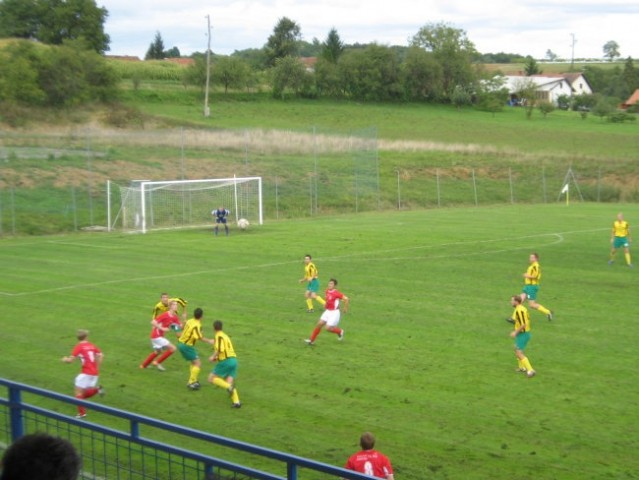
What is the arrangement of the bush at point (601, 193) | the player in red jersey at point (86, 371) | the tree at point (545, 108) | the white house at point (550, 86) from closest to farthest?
the player in red jersey at point (86, 371)
the bush at point (601, 193)
the tree at point (545, 108)
the white house at point (550, 86)

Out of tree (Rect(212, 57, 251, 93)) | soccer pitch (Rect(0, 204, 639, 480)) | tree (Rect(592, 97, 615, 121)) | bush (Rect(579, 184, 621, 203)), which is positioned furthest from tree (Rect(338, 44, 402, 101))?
soccer pitch (Rect(0, 204, 639, 480))

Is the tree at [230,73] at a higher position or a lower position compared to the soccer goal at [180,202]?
higher

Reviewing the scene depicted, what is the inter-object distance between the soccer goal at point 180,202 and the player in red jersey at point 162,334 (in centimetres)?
2906

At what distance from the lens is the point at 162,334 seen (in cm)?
1808

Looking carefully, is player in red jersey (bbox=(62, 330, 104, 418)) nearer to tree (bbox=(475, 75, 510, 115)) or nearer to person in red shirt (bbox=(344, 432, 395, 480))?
person in red shirt (bbox=(344, 432, 395, 480))

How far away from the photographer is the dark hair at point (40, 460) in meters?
4.12

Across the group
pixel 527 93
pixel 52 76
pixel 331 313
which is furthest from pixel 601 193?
pixel 527 93

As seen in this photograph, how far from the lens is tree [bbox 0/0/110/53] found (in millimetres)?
106812

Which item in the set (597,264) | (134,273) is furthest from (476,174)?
(134,273)

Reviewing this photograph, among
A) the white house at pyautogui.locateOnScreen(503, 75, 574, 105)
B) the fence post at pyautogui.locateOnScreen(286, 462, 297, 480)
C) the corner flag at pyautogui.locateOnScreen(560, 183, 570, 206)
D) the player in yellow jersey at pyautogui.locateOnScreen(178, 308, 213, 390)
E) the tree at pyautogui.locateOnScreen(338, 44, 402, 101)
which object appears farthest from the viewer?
the white house at pyautogui.locateOnScreen(503, 75, 574, 105)

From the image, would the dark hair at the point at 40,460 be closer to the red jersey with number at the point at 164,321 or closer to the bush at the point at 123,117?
the red jersey with number at the point at 164,321

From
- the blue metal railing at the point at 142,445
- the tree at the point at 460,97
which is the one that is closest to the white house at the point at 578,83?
the tree at the point at 460,97

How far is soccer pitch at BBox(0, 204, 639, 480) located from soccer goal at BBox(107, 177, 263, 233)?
841 cm

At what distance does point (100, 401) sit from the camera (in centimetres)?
Result: 1614
